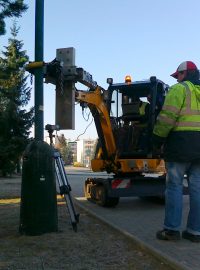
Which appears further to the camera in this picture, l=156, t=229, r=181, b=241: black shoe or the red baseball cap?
the red baseball cap

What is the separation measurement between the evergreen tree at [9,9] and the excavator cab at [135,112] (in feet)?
11.7

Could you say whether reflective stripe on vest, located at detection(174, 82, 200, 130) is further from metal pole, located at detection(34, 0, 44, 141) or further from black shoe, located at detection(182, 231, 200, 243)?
metal pole, located at detection(34, 0, 44, 141)

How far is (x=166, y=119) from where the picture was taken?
21.8 feet

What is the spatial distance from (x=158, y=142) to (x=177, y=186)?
0.64m

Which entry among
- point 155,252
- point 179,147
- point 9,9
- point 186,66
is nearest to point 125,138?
point 9,9

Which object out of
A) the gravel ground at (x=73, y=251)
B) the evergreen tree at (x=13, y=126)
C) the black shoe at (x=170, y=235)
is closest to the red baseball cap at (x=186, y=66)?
the black shoe at (x=170, y=235)

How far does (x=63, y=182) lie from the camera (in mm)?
8141

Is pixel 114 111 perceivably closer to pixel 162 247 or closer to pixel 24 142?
pixel 162 247

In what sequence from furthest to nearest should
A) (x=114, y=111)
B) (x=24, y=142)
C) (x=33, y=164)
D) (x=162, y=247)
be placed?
(x=24, y=142)
(x=114, y=111)
(x=33, y=164)
(x=162, y=247)

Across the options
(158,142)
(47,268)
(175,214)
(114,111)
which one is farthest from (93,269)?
(114,111)

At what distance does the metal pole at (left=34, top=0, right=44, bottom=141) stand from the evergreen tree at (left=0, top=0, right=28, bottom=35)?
205 centimetres

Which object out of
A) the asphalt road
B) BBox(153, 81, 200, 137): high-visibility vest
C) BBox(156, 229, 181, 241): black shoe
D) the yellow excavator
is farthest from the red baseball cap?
the yellow excavator

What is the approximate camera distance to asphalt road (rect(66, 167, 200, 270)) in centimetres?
581

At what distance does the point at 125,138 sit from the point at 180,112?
6105 millimetres
